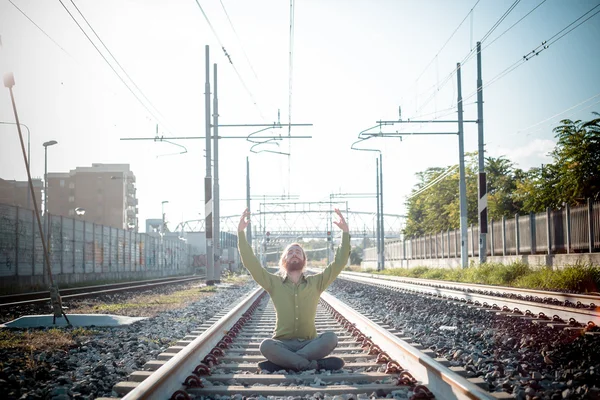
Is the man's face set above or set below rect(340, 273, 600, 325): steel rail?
above

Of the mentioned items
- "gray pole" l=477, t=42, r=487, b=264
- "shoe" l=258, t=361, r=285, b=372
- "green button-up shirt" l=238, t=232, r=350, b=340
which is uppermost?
"gray pole" l=477, t=42, r=487, b=264

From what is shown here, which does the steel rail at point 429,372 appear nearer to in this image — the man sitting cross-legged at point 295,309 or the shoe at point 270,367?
the man sitting cross-legged at point 295,309

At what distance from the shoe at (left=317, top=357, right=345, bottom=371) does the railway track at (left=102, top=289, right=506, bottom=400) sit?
63 millimetres

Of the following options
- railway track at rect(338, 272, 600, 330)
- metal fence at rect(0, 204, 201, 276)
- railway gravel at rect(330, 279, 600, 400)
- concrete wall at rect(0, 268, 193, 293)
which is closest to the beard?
railway gravel at rect(330, 279, 600, 400)

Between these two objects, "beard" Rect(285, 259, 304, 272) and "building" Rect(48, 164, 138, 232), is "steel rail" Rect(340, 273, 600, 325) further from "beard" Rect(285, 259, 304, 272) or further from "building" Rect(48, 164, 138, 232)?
"building" Rect(48, 164, 138, 232)

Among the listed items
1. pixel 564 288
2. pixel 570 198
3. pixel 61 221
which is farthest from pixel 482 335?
pixel 61 221


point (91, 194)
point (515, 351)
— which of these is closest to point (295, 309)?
point (515, 351)

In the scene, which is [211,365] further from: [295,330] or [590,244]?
[590,244]

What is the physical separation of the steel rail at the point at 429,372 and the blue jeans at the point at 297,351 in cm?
77

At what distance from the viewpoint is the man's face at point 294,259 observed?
239 inches

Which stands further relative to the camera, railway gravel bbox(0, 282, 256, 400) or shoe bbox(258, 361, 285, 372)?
shoe bbox(258, 361, 285, 372)

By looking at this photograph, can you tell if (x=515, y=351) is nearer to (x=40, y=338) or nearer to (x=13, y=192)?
(x=40, y=338)

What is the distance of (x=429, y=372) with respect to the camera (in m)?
5.11

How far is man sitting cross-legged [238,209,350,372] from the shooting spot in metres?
5.96
